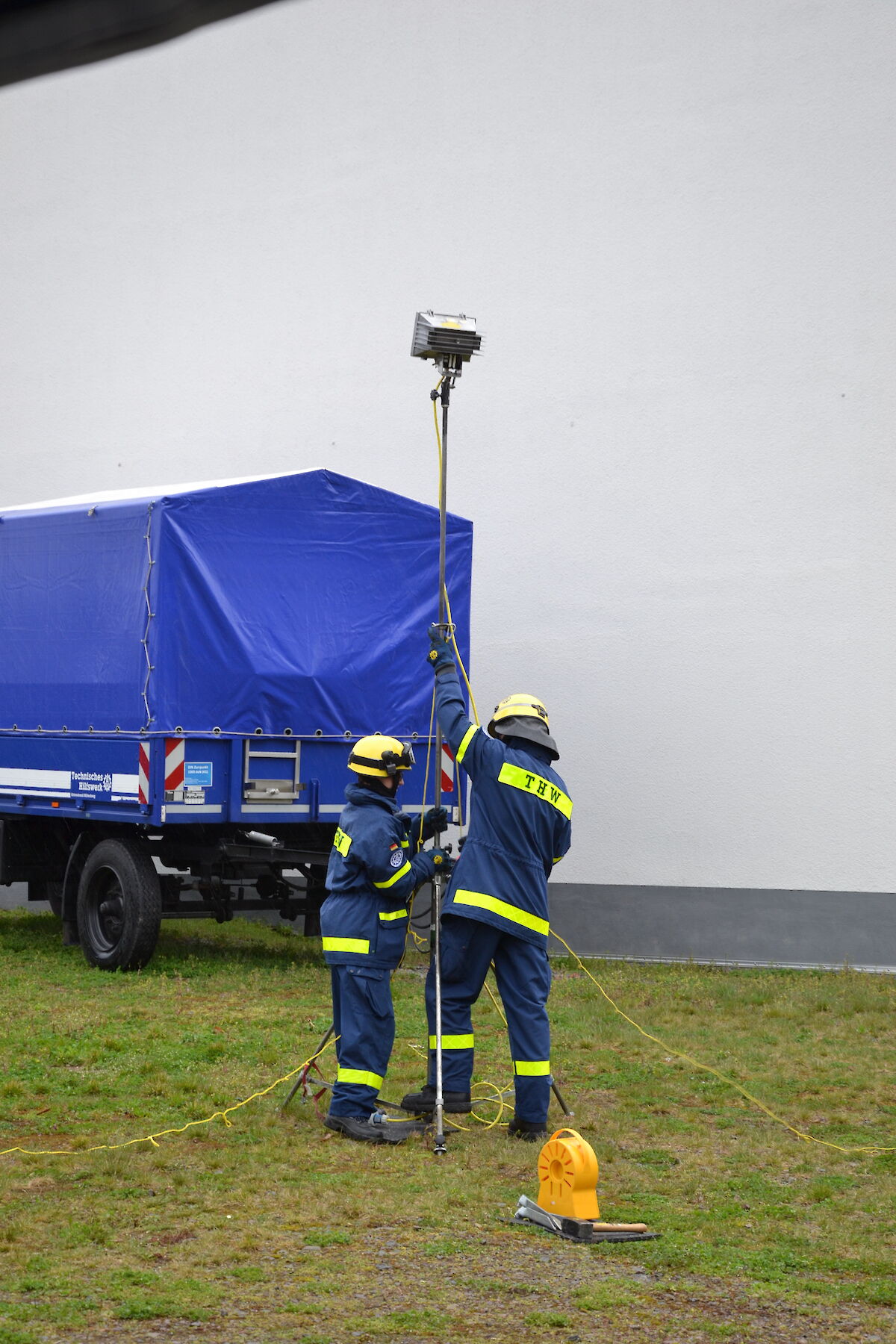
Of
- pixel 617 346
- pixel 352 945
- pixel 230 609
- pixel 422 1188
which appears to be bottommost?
pixel 422 1188

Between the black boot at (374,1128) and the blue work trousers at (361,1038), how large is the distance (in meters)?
0.04

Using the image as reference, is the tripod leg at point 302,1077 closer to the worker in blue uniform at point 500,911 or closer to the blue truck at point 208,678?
the worker in blue uniform at point 500,911

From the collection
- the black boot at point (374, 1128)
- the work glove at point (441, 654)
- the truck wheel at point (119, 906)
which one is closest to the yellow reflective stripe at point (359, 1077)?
the black boot at point (374, 1128)

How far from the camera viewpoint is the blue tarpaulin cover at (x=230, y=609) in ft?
34.8

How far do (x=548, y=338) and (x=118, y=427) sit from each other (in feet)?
16.6

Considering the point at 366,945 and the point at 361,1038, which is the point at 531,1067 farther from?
the point at 366,945

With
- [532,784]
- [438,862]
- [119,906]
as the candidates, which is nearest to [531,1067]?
[438,862]

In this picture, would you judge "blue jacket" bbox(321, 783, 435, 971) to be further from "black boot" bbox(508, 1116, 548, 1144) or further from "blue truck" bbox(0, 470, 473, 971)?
"blue truck" bbox(0, 470, 473, 971)

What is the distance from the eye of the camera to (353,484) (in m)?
11.3

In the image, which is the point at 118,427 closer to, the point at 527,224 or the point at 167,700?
the point at 527,224

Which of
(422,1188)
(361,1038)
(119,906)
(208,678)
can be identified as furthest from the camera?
(119,906)

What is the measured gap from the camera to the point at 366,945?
22.4 ft

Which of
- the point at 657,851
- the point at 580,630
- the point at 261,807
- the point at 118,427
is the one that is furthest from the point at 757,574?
the point at 118,427

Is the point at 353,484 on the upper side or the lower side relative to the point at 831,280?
lower
